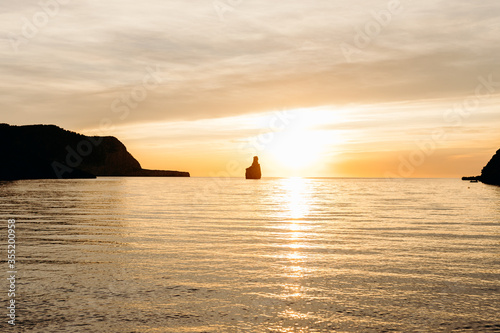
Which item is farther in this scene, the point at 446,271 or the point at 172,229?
the point at 172,229

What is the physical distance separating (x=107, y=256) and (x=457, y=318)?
53.4 feet

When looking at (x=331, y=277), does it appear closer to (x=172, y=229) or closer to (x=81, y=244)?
(x=81, y=244)

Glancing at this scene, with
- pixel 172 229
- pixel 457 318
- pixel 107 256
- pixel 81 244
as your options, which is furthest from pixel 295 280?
pixel 172 229

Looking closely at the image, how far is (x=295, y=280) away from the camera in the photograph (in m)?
17.1

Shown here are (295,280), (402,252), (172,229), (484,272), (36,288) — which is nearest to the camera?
(36,288)

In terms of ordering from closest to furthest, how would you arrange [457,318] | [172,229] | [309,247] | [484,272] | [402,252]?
1. [457,318]
2. [484,272]
3. [402,252]
4. [309,247]
5. [172,229]

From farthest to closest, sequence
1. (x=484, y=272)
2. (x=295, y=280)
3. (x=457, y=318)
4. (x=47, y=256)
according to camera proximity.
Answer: (x=47, y=256), (x=484, y=272), (x=295, y=280), (x=457, y=318)

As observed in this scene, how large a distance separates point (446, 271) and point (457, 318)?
695 centimetres

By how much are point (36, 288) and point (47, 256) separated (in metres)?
6.93

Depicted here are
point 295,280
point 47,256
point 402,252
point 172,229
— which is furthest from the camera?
point 172,229

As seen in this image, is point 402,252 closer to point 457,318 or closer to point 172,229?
point 457,318

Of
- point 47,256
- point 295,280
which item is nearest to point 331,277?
point 295,280

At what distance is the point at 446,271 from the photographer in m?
19.0

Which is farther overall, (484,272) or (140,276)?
(484,272)
